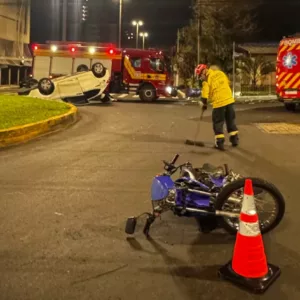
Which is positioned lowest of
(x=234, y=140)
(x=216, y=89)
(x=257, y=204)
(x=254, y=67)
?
(x=257, y=204)

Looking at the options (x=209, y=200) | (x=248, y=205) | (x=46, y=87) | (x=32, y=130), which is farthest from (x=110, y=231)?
(x=46, y=87)

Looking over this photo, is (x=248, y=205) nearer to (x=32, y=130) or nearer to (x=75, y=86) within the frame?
(x=32, y=130)

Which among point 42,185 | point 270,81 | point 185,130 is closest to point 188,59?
point 270,81

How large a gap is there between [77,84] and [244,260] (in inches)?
653

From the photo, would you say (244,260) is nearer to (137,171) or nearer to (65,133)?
(137,171)

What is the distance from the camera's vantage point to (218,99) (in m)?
9.71

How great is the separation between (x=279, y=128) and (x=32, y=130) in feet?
20.0

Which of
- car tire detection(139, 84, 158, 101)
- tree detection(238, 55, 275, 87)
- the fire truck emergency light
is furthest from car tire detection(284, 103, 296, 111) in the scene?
tree detection(238, 55, 275, 87)

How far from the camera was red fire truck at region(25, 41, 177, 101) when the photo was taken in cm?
2322

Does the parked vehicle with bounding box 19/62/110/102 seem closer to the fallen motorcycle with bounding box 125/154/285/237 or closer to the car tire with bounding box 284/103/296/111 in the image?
the car tire with bounding box 284/103/296/111

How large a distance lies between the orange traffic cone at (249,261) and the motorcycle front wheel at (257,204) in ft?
2.41

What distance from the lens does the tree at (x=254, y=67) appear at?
29547 mm

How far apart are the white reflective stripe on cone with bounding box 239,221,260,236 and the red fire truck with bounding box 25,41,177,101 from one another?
19.7m

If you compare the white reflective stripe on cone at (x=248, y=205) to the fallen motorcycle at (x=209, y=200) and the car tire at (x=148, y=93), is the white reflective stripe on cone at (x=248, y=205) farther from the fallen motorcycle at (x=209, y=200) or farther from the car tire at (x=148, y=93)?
the car tire at (x=148, y=93)
